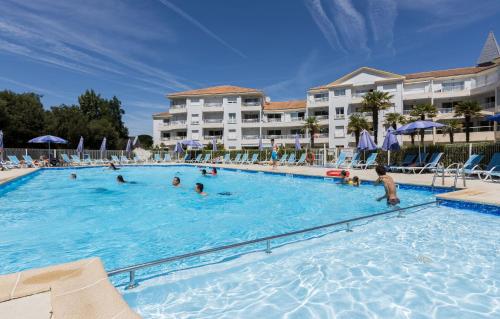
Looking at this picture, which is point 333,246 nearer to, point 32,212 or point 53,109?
point 32,212

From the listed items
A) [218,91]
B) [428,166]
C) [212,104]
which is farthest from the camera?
[212,104]

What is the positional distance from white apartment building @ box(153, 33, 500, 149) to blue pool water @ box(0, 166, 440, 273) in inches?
1158

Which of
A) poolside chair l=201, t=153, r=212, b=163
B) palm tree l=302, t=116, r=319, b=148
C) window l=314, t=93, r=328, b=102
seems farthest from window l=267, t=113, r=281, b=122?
poolside chair l=201, t=153, r=212, b=163

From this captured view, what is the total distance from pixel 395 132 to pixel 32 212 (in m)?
17.2

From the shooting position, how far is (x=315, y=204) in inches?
377

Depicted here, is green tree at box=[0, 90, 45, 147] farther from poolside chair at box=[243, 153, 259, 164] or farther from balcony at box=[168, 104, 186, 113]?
poolside chair at box=[243, 153, 259, 164]

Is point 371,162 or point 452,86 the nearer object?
point 371,162

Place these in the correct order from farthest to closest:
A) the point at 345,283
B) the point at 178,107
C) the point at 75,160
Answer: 1. the point at 178,107
2. the point at 75,160
3. the point at 345,283

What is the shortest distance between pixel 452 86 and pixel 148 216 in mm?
42118

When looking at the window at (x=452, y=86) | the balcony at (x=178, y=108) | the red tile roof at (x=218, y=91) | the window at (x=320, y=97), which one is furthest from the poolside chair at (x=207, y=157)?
the window at (x=452, y=86)

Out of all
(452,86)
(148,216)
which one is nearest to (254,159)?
(148,216)

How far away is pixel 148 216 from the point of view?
8219 millimetres

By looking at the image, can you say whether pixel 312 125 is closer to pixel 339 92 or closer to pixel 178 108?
pixel 339 92

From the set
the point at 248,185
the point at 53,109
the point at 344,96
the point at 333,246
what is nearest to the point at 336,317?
the point at 333,246
